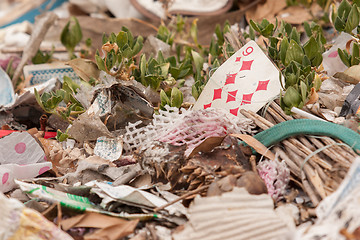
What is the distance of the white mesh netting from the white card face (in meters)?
0.10

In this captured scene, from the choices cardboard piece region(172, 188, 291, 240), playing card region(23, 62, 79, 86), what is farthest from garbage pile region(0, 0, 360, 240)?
playing card region(23, 62, 79, 86)

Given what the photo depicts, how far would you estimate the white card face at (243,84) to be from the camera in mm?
1278

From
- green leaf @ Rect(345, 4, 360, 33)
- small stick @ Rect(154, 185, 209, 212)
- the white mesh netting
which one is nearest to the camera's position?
small stick @ Rect(154, 185, 209, 212)

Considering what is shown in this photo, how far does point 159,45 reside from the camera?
177 centimetres

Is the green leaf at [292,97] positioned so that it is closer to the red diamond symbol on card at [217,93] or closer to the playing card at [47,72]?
the red diamond symbol on card at [217,93]

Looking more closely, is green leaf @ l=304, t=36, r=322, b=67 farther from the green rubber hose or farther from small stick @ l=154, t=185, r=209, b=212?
small stick @ l=154, t=185, r=209, b=212

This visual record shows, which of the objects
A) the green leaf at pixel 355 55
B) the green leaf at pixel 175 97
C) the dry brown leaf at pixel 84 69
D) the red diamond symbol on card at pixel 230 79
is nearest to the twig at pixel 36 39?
the dry brown leaf at pixel 84 69

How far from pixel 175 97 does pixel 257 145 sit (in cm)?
33

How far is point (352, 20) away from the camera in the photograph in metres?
1.40

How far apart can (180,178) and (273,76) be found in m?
0.45

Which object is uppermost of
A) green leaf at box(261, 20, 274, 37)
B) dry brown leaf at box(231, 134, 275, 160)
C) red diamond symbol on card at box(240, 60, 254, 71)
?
green leaf at box(261, 20, 274, 37)

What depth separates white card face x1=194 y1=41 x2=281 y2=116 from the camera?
1.28 meters

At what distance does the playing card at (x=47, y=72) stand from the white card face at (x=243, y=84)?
0.74 m

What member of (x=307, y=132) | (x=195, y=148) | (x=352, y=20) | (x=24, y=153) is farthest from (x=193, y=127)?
(x=352, y=20)
